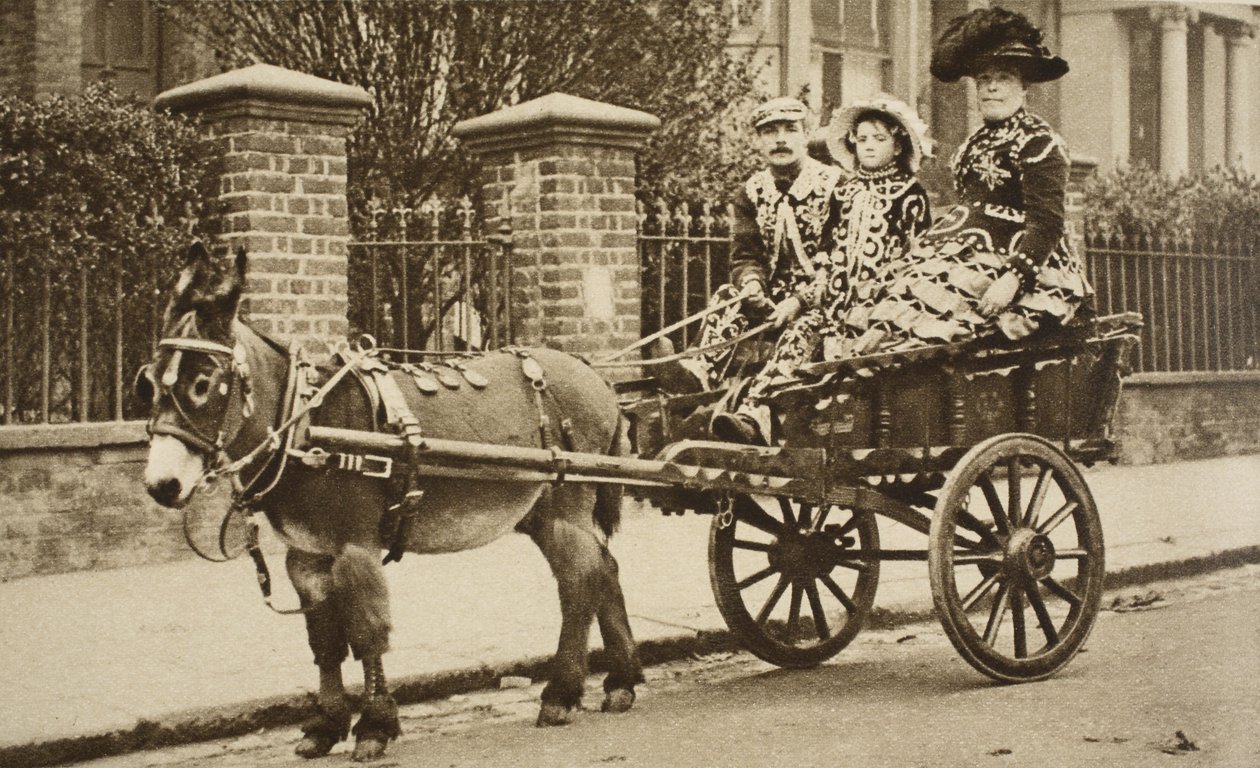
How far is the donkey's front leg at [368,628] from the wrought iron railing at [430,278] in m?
4.37

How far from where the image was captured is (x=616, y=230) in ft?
34.2

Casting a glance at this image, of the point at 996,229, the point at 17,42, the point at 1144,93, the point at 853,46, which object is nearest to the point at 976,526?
the point at 996,229

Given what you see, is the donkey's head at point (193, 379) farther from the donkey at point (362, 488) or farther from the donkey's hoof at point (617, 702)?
the donkey's hoof at point (617, 702)

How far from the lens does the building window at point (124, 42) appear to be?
17.7m

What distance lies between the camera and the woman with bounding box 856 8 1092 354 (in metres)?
6.35

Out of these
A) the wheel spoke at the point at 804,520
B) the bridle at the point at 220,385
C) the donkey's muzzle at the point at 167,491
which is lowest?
the wheel spoke at the point at 804,520

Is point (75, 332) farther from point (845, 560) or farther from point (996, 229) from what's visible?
point (996, 229)

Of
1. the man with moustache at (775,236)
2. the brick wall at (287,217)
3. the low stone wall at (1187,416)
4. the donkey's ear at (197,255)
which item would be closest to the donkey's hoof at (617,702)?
the man with moustache at (775,236)

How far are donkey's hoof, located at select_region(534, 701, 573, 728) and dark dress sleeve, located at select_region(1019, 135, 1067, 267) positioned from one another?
2.37m

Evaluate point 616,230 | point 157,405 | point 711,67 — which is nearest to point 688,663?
point 157,405

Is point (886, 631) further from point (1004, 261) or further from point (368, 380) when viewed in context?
point (368, 380)

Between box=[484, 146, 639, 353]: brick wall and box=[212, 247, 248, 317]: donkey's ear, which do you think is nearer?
box=[212, 247, 248, 317]: donkey's ear

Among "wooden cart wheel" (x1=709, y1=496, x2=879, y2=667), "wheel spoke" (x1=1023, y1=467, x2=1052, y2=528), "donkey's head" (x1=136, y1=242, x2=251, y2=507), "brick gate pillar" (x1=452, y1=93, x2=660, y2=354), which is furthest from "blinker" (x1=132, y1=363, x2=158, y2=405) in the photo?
"brick gate pillar" (x1=452, y1=93, x2=660, y2=354)

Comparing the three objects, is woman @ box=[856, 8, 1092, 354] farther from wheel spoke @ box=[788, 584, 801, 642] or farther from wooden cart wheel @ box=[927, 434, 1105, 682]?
wheel spoke @ box=[788, 584, 801, 642]
